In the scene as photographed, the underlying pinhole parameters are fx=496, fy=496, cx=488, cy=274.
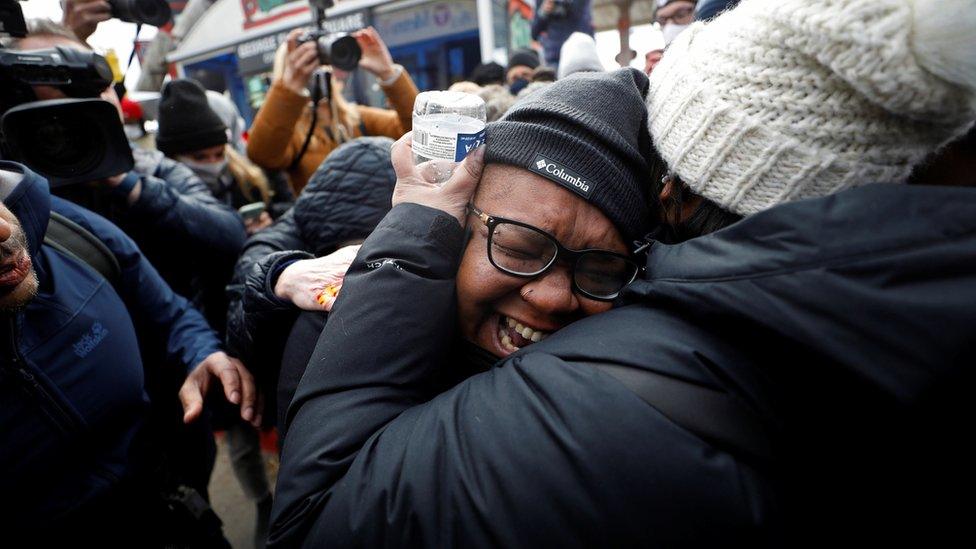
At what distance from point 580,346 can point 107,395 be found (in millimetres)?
1565

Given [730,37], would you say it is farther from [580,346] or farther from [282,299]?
[282,299]

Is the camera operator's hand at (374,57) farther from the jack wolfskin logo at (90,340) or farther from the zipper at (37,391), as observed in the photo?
the zipper at (37,391)

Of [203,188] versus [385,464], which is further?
[203,188]

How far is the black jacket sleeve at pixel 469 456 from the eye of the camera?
67 cm

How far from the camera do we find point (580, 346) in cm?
82

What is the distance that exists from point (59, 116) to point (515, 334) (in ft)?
5.88

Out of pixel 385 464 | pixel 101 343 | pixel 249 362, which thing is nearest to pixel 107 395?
pixel 101 343

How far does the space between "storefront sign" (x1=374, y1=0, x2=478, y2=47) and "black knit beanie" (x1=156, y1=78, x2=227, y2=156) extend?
26.5 feet

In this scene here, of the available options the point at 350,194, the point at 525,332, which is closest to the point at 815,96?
the point at 525,332

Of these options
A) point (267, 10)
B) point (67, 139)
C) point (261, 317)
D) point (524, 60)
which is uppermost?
point (267, 10)

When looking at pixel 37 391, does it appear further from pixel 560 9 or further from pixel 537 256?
pixel 560 9

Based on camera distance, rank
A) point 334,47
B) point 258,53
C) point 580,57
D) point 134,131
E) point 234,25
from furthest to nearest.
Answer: point 234,25 → point 258,53 → point 134,131 → point 580,57 → point 334,47

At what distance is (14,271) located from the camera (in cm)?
125

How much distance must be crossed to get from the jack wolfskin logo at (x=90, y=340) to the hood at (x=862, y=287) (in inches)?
68.4
